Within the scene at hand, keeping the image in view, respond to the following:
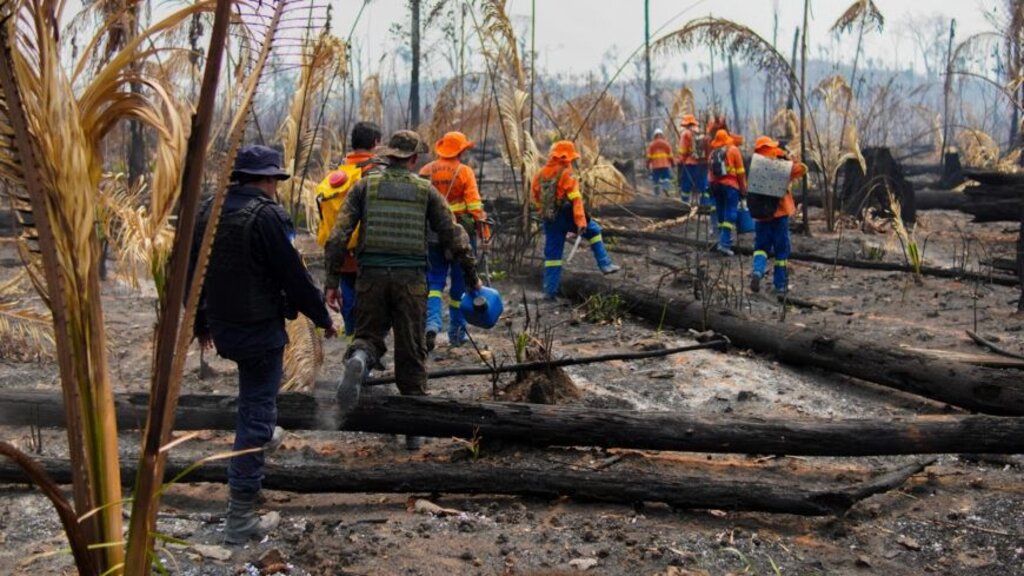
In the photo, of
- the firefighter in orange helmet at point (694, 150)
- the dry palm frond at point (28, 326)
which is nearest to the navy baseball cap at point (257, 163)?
the dry palm frond at point (28, 326)

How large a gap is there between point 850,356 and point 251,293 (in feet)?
13.6

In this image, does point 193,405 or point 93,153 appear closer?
point 93,153

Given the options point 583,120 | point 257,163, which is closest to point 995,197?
point 583,120

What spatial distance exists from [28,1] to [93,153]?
0.33 m

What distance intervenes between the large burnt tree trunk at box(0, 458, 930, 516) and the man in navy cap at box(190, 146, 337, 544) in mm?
391

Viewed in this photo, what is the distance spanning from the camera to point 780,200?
9.98 m

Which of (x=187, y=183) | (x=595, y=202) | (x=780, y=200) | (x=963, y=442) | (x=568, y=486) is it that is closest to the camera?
(x=187, y=183)

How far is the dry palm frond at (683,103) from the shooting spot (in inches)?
691

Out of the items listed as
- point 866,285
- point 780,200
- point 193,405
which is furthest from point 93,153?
point 866,285

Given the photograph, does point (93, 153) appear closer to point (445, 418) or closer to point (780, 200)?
point (445, 418)

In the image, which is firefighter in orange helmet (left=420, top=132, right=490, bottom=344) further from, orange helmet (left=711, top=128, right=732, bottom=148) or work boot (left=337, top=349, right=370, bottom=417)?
orange helmet (left=711, top=128, right=732, bottom=148)

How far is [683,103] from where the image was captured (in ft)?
59.1

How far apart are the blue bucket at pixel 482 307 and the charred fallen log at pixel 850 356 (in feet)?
7.84

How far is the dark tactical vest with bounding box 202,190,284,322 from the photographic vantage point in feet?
13.4
